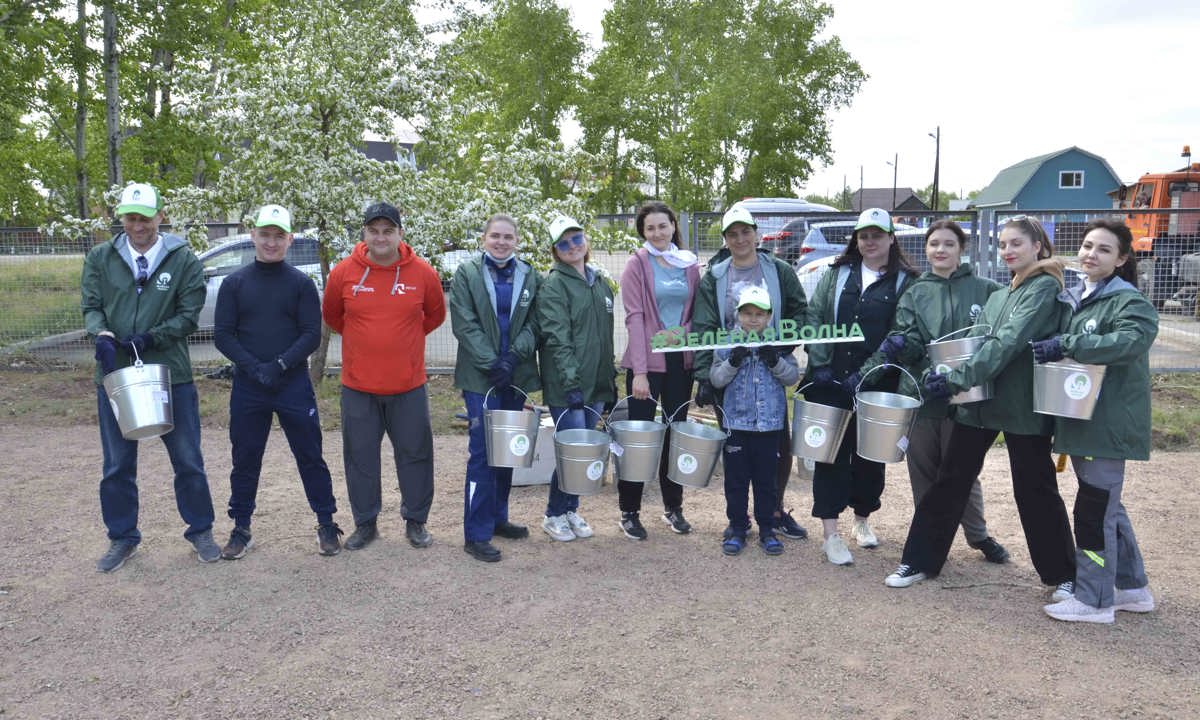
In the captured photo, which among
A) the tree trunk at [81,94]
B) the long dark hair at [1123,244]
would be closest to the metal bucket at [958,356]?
the long dark hair at [1123,244]

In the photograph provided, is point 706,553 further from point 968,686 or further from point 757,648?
point 968,686

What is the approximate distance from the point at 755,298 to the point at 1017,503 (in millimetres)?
1591

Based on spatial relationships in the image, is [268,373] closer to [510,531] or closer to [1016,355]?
[510,531]

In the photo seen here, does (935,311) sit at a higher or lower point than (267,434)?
higher

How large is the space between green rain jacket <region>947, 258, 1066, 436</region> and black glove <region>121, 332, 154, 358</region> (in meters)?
3.88

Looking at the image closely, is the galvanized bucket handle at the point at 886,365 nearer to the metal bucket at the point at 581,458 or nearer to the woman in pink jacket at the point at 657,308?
the woman in pink jacket at the point at 657,308

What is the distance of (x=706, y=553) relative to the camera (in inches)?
196

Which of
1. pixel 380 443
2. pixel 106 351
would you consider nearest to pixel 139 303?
pixel 106 351

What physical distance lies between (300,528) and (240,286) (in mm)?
1547

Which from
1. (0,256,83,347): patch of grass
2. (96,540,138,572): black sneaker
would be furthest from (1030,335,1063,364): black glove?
(0,256,83,347): patch of grass

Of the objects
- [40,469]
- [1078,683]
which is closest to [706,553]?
[1078,683]

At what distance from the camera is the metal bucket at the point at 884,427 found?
4312mm

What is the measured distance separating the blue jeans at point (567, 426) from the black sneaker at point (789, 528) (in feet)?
3.96

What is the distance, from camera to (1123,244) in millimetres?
3881
